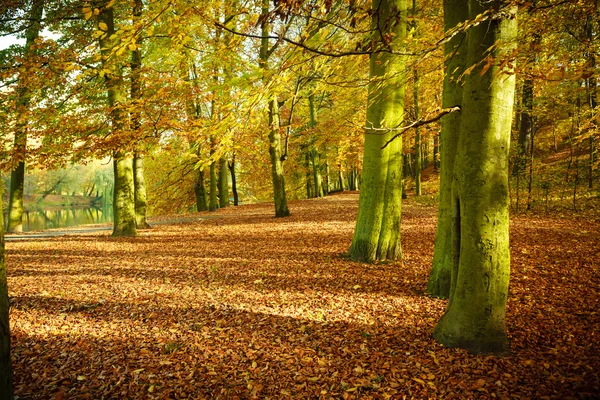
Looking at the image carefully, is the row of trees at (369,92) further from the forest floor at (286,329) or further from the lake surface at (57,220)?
the lake surface at (57,220)

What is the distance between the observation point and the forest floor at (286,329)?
3.12m

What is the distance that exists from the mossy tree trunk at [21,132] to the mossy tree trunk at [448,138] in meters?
10.4

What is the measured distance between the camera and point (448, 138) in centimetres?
464

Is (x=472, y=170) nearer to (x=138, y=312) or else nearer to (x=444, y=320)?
(x=444, y=320)

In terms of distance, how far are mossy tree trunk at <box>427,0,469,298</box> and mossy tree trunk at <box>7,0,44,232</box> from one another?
10368 millimetres

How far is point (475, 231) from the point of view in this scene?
340cm

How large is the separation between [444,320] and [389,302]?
123 centimetres

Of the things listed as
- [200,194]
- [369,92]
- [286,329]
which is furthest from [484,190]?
[200,194]

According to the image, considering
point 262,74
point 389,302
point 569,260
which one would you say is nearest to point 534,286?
point 569,260

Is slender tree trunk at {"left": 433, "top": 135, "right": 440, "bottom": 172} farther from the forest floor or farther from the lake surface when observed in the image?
the lake surface

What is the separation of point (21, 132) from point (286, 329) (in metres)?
11.3

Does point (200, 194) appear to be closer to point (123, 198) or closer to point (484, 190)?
point (123, 198)

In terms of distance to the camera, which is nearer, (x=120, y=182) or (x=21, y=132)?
(x=21, y=132)

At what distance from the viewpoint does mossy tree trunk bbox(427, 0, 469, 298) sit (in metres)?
4.54
